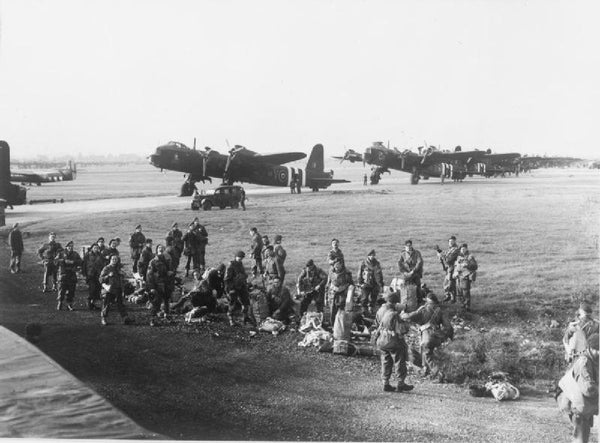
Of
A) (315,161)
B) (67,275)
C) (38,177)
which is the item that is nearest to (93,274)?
(67,275)

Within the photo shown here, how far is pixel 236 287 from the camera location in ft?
36.1

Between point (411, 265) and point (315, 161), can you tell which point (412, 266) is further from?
point (315, 161)

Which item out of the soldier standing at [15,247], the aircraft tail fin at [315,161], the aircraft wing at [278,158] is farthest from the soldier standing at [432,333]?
the aircraft tail fin at [315,161]

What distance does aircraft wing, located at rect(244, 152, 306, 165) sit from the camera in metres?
29.6

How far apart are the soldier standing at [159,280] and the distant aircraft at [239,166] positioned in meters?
16.7

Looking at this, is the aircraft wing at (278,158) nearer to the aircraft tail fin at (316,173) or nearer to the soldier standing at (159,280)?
the aircraft tail fin at (316,173)

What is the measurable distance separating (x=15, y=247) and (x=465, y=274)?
11.4 m

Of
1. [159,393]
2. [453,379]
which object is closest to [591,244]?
[453,379]

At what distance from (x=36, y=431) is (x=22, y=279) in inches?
333

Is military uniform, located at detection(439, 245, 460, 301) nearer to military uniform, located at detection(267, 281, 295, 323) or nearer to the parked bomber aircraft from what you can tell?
military uniform, located at detection(267, 281, 295, 323)

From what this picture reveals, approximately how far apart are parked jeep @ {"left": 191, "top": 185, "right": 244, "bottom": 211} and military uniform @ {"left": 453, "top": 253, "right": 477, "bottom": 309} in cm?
1341

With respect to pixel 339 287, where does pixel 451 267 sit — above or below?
above

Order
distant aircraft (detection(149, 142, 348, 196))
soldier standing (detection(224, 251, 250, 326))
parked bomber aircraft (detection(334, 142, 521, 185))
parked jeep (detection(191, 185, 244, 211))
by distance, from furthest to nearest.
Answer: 1. parked bomber aircraft (detection(334, 142, 521, 185))
2. distant aircraft (detection(149, 142, 348, 196))
3. parked jeep (detection(191, 185, 244, 211))
4. soldier standing (detection(224, 251, 250, 326))

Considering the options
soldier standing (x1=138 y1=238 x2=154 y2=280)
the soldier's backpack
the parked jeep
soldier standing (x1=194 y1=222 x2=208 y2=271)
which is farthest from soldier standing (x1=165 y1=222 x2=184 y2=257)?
the parked jeep
